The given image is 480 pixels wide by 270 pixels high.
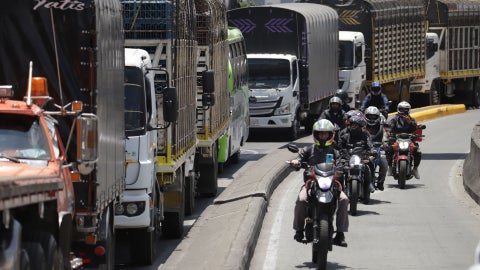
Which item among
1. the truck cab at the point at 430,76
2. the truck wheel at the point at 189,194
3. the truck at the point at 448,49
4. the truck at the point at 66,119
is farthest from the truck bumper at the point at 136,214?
the truck at the point at 448,49

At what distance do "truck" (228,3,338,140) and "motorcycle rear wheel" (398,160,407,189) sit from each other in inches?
451

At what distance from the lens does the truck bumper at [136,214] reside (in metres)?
15.5

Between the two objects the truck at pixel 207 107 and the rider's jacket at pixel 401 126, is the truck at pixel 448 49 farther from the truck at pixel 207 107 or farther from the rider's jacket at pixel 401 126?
the truck at pixel 207 107

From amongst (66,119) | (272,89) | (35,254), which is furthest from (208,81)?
(272,89)

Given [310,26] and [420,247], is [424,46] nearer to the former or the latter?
[310,26]

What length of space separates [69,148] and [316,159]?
16.0ft

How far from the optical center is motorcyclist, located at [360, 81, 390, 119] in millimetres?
26125

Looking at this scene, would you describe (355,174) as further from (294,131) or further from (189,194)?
(294,131)

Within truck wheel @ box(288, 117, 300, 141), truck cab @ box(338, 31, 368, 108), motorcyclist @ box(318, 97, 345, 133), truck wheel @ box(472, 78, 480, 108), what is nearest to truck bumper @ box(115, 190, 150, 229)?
motorcyclist @ box(318, 97, 345, 133)

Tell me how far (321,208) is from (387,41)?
107ft

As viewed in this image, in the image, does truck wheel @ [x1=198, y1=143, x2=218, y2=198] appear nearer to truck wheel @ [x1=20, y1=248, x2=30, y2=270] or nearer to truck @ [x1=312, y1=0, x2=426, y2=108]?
truck wheel @ [x1=20, y1=248, x2=30, y2=270]

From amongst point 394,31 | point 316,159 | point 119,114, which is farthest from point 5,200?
point 394,31

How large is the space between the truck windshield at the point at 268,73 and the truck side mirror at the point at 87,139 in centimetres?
2496

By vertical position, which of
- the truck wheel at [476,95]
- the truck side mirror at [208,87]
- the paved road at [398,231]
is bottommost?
the truck wheel at [476,95]
